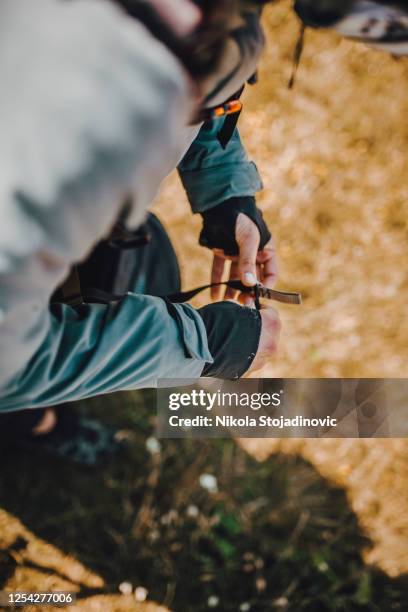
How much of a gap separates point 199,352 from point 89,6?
76 centimetres

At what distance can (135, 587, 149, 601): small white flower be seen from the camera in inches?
72.2

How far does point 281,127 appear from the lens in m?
2.53

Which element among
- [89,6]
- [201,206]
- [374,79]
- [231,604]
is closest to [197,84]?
[89,6]

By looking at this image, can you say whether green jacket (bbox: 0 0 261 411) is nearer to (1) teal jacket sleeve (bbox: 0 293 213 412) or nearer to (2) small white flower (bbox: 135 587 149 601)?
(1) teal jacket sleeve (bbox: 0 293 213 412)

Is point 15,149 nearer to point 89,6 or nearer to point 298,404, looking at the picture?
point 89,6

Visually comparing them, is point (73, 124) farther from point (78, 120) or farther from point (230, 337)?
point (230, 337)

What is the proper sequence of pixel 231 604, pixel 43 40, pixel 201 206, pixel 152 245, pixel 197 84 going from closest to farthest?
1. pixel 43 40
2. pixel 197 84
3. pixel 201 206
4. pixel 152 245
5. pixel 231 604

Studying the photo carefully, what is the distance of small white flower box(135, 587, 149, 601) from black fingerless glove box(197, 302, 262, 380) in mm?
1262

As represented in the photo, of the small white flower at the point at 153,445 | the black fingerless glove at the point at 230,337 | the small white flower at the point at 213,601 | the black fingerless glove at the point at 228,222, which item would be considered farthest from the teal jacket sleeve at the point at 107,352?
the small white flower at the point at 213,601

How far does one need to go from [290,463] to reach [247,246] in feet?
4.17

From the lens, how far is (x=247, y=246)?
1399 mm

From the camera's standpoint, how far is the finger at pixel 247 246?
4.36 ft

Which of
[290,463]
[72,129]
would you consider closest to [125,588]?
[290,463]

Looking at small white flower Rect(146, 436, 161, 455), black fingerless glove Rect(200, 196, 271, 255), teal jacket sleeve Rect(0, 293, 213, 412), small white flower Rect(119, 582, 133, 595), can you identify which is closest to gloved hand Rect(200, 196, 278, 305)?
black fingerless glove Rect(200, 196, 271, 255)
